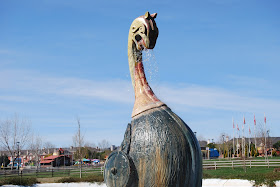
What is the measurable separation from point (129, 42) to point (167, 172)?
223 centimetres

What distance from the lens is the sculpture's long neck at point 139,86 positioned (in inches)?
205

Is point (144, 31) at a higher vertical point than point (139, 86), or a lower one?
higher

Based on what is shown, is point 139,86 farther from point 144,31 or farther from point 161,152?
point 161,152

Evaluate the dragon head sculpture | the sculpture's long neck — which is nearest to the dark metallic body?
the sculpture's long neck

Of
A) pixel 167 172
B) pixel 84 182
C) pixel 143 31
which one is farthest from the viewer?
pixel 84 182

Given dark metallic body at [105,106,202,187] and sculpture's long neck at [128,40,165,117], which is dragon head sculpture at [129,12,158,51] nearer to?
sculpture's long neck at [128,40,165,117]

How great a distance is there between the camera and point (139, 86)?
5.48m

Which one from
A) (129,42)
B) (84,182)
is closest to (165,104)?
(129,42)

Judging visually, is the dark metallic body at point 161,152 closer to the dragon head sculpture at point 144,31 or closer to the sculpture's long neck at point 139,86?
the sculpture's long neck at point 139,86

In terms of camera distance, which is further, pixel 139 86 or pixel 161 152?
pixel 139 86

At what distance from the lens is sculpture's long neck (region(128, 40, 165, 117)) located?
17.1 feet

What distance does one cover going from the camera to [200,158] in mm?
5074

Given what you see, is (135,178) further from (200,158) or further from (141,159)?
(200,158)

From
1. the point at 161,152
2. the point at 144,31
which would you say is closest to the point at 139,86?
the point at 144,31
